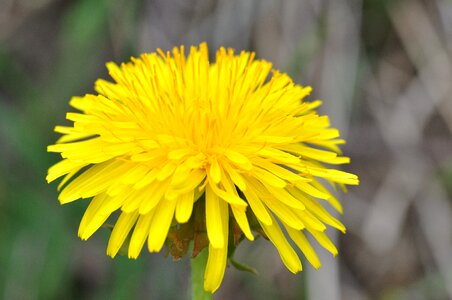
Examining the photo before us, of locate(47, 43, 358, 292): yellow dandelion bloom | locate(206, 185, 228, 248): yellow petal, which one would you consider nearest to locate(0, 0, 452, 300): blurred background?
locate(47, 43, 358, 292): yellow dandelion bloom

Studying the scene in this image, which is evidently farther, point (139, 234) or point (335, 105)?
point (335, 105)

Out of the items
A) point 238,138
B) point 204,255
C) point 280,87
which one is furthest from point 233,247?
point 280,87

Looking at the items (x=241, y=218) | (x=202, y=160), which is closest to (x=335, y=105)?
(x=202, y=160)

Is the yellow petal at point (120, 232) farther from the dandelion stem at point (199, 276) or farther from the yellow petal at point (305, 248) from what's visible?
the yellow petal at point (305, 248)

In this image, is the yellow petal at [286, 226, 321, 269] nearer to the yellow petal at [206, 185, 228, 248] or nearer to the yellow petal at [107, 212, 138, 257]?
the yellow petal at [206, 185, 228, 248]

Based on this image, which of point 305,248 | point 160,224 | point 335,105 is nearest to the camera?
point 160,224

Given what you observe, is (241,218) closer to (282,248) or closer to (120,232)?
(282,248)
